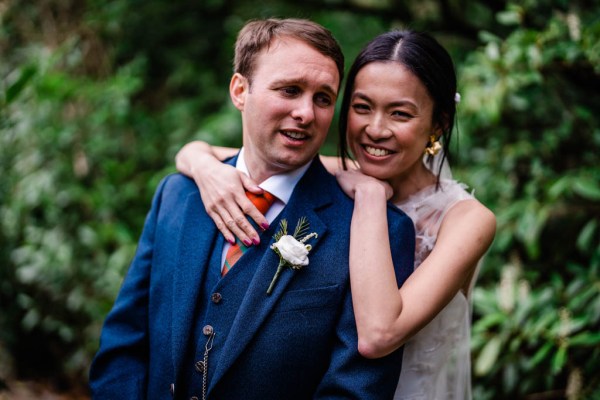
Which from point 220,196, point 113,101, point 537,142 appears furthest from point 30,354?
point 537,142

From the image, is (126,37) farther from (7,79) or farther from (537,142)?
(537,142)

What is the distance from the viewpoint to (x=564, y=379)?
119 inches

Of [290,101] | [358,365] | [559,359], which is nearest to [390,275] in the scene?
[358,365]

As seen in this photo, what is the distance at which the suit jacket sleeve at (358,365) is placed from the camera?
161cm

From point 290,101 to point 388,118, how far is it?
15.0 inches

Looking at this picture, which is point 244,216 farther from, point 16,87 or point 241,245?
point 16,87

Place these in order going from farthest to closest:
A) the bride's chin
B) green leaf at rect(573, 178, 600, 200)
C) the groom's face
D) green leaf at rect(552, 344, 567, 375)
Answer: green leaf at rect(573, 178, 600, 200), green leaf at rect(552, 344, 567, 375), the bride's chin, the groom's face

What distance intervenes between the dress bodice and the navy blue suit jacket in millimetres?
240

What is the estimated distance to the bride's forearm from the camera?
160cm

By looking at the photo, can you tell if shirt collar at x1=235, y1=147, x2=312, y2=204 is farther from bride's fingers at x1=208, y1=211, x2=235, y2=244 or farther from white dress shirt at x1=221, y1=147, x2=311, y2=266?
bride's fingers at x1=208, y1=211, x2=235, y2=244

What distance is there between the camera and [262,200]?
6.04 feet

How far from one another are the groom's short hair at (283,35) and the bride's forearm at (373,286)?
571 millimetres

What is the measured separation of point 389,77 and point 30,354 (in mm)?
4042

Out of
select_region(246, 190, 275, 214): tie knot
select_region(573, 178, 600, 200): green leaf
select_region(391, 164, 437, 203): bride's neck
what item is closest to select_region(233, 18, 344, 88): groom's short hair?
select_region(246, 190, 275, 214): tie knot
